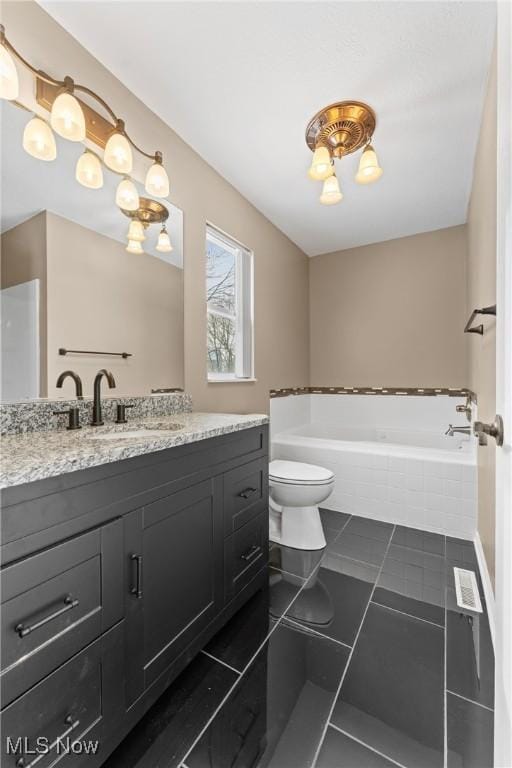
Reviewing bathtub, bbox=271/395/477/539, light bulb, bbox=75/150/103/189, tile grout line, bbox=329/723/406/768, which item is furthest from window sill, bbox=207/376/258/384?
tile grout line, bbox=329/723/406/768

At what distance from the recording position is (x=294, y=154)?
2068mm

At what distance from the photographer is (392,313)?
3402 mm

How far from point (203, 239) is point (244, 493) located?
158 cm

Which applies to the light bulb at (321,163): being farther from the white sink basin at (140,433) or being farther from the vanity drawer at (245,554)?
the vanity drawer at (245,554)

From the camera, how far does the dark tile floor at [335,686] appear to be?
0.93 metres

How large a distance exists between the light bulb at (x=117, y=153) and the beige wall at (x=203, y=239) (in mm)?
235

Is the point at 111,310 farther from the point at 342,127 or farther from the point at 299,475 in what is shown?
the point at 342,127

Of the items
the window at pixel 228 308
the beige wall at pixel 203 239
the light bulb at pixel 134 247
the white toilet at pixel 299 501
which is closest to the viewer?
the beige wall at pixel 203 239

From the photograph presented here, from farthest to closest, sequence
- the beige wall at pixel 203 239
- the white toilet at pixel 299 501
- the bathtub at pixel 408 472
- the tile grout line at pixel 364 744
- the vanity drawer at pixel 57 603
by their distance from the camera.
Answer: the bathtub at pixel 408 472
the white toilet at pixel 299 501
the beige wall at pixel 203 239
the tile grout line at pixel 364 744
the vanity drawer at pixel 57 603

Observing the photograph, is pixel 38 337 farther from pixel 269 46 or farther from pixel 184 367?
pixel 269 46

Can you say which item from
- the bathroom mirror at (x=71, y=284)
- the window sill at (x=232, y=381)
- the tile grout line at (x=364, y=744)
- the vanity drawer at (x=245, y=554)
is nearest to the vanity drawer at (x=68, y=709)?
the vanity drawer at (x=245, y=554)

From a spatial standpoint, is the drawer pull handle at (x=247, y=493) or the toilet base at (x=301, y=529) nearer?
the drawer pull handle at (x=247, y=493)

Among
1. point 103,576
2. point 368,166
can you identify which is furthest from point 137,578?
point 368,166

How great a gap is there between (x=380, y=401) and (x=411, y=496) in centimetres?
129
